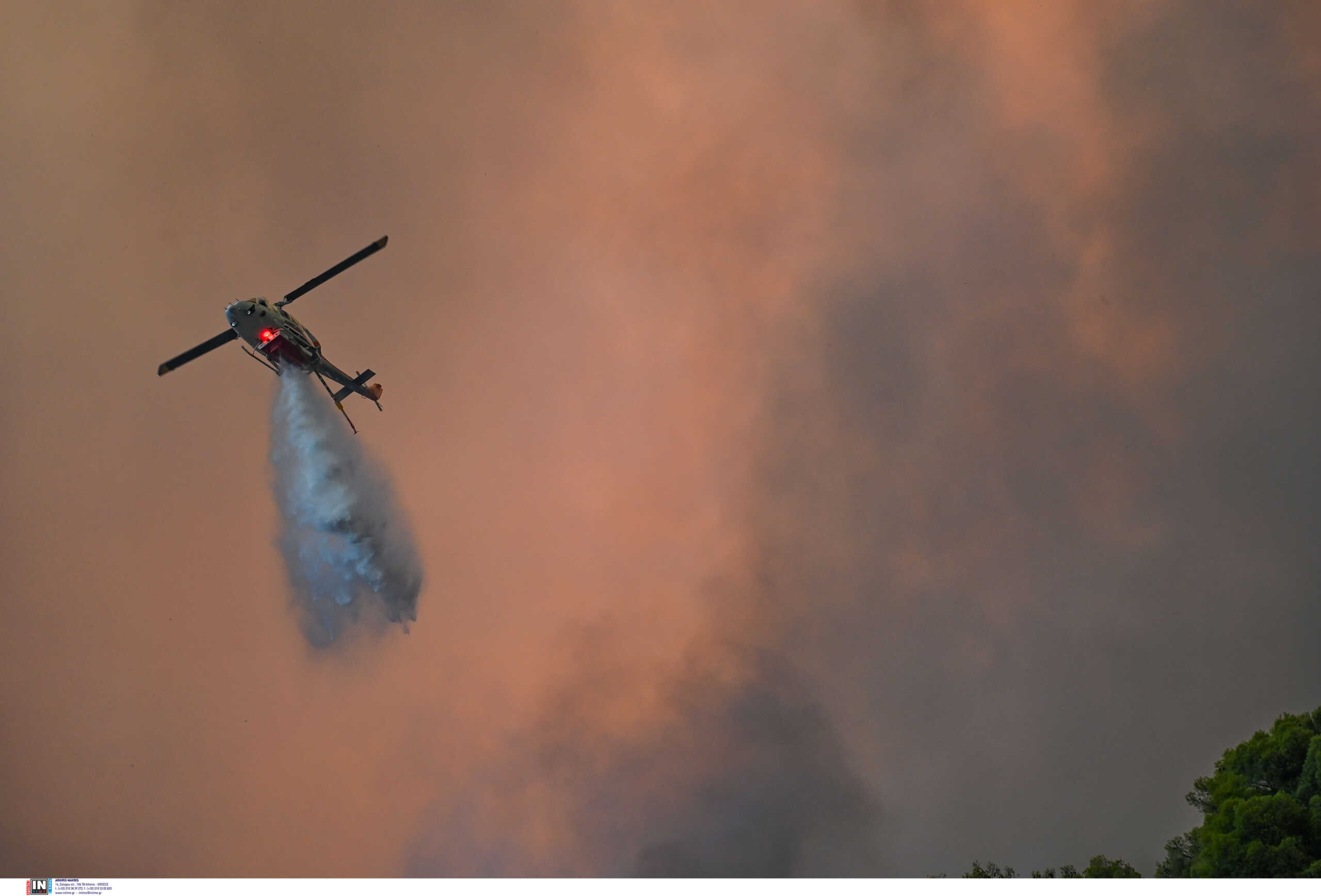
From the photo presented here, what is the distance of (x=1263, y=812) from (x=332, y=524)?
69.0 metres

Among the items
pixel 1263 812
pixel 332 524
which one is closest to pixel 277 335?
pixel 332 524

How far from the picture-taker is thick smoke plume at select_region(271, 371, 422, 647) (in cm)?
7588

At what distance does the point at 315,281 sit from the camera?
6806 cm

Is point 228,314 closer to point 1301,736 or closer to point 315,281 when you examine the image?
point 315,281

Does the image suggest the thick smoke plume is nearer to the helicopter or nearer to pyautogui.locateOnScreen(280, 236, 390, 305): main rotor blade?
the helicopter

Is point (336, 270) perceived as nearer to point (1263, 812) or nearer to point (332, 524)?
point (332, 524)

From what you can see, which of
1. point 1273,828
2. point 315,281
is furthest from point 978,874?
point 315,281

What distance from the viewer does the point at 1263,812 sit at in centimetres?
5400

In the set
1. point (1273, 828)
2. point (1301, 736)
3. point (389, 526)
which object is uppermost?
point (389, 526)

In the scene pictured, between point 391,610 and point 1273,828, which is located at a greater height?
point 391,610

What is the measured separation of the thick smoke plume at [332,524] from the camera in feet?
249

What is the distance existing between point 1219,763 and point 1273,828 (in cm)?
1294

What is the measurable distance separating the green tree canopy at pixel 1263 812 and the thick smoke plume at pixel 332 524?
6271cm

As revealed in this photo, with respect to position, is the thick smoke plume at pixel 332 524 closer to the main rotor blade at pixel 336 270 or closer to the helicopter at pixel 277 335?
the helicopter at pixel 277 335
